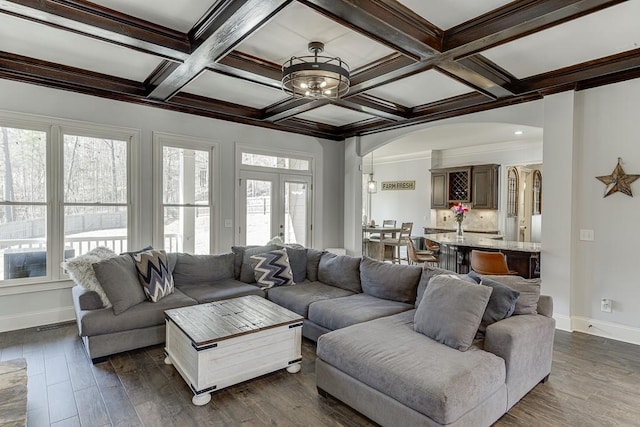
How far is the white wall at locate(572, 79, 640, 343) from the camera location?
3691 mm

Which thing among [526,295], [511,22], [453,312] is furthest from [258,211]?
[511,22]

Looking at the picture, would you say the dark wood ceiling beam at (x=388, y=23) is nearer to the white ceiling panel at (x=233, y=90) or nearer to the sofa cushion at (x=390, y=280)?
the white ceiling panel at (x=233, y=90)

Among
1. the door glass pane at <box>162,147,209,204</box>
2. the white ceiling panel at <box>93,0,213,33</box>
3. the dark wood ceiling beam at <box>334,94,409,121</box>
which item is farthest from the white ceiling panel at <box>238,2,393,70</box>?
the door glass pane at <box>162,147,209,204</box>

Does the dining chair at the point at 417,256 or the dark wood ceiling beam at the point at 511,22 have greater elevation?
the dark wood ceiling beam at the point at 511,22

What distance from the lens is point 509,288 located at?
2.55 m

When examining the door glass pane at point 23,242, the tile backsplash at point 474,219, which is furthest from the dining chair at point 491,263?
the door glass pane at point 23,242

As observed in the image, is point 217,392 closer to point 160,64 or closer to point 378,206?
point 160,64

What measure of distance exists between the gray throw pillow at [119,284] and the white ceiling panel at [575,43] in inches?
163

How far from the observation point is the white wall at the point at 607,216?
3.69m

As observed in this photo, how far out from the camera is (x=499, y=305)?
2.49 m

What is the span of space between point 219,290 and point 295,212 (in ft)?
8.92

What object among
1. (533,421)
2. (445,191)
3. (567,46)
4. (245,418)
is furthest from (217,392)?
(445,191)

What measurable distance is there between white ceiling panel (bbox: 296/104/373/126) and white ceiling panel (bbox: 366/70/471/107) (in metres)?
0.87

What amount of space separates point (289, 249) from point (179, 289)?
4.65 feet
